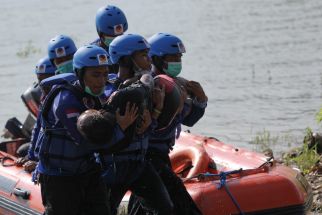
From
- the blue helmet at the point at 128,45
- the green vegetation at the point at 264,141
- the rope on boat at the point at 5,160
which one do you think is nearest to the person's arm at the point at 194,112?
the blue helmet at the point at 128,45

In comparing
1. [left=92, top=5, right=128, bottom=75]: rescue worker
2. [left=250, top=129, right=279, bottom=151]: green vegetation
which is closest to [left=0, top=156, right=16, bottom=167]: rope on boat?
[left=92, top=5, right=128, bottom=75]: rescue worker

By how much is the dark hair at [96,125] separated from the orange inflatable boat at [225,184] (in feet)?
4.76

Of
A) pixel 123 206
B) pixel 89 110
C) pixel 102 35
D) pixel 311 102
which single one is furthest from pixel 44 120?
pixel 311 102

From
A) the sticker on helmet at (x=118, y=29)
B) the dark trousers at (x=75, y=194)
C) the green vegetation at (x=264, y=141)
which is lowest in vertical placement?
the green vegetation at (x=264, y=141)

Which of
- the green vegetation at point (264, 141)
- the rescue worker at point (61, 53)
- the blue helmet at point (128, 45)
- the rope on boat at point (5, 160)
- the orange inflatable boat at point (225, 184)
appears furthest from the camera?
the green vegetation at point (264, 141)

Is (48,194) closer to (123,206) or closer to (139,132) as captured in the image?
(139,132)

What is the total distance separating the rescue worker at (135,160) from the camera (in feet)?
18.8

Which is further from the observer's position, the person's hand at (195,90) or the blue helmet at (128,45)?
the person's hand at (195,90)

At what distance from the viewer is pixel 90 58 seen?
5.30m

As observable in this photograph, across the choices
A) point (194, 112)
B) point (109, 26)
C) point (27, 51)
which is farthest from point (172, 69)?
point (27, 51)

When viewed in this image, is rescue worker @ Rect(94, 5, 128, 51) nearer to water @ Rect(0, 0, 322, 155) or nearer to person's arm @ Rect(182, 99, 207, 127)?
person's arm @ Rect(182, 99, 207, 127)

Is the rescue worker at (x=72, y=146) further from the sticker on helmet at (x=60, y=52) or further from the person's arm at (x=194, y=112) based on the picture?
the sticker on helmet at (x=60, y=52)

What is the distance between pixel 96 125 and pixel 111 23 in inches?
101

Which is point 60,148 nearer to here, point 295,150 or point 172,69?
point 172,69
